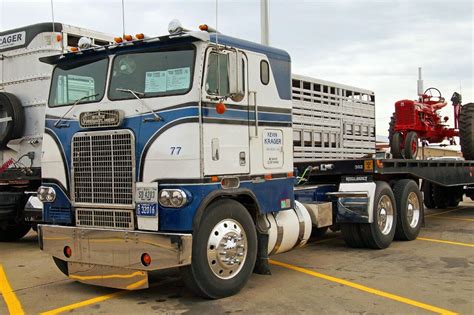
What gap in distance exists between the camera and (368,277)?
6812 mm

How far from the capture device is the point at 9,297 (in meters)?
6.07

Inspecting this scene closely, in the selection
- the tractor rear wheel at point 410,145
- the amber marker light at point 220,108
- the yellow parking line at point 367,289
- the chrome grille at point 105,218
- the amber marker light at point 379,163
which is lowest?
the yellow parking line at point 367,289

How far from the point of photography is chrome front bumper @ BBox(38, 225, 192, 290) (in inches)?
207

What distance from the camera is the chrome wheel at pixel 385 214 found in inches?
350

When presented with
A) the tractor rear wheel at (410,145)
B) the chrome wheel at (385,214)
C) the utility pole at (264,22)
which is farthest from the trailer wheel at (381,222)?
the utility pole at (264,22)

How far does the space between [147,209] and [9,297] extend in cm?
209

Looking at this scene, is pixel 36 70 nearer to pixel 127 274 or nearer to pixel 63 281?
pixel 63 281

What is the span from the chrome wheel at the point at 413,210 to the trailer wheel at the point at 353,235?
4.55ft

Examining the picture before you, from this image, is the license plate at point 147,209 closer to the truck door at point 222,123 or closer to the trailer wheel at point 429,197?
the truck door at point 222,123

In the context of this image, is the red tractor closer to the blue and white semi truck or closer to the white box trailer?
the white box trailer

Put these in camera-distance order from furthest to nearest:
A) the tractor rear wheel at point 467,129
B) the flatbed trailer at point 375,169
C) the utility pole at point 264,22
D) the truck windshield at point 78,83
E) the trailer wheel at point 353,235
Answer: the tractor rear wheel at point 467,129 → the utility pole at point 264,22 → the flatbed trailer at point 375,169 → the trailer wheel at point 353,235 → the truck windshield at point 78,83

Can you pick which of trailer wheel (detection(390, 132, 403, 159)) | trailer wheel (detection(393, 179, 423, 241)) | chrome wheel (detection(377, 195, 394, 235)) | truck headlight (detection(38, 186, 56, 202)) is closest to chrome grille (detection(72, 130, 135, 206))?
truck headlight (detection(38, 186, 56, 202))

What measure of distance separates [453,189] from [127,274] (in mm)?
12895

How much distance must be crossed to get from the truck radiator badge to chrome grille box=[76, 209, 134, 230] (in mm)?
951
